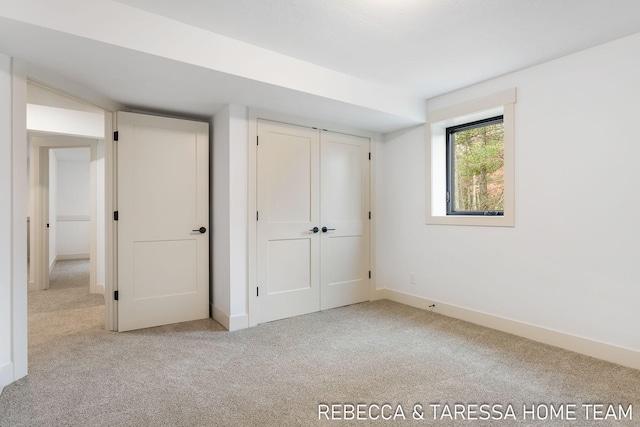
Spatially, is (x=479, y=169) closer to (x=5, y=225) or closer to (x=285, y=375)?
(x=285, y=375)

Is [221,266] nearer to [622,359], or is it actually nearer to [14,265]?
[14,265]

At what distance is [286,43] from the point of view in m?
2.50

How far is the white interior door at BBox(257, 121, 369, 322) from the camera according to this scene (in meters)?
3.38

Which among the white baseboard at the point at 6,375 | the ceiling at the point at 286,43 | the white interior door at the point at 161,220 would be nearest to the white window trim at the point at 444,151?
the ceiling at the point at 286,43

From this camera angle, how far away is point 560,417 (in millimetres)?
1782

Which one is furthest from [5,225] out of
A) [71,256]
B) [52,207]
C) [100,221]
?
[71,256]

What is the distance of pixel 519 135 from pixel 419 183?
1114mm

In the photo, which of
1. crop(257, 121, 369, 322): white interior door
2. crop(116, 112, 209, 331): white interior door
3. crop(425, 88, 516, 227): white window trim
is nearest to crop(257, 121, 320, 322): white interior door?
crop(257, 121, 369, 322): white interior door

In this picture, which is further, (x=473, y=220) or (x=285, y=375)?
(x=473, y=220)

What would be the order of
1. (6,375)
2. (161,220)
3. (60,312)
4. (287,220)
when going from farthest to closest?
(60,312) → (287,220) → (161,220) → (6,375)

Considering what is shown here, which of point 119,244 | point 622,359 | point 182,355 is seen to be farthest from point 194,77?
point 622,359

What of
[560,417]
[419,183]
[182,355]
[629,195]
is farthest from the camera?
[419,183]

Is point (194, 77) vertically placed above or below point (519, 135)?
above

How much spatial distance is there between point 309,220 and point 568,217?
2310 mm
